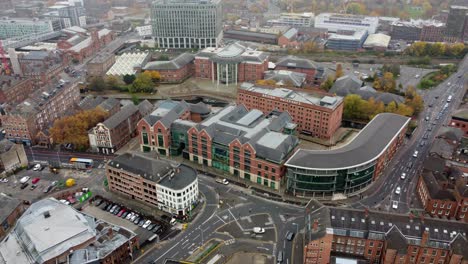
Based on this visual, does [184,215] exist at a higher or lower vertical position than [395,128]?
lower

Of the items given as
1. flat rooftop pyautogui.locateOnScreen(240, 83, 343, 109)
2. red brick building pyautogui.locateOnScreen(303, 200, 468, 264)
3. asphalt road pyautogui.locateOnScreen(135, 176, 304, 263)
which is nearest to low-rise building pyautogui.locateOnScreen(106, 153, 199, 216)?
asphalt road pyautogui.locateOnScreen(135, 176, 304, 263)

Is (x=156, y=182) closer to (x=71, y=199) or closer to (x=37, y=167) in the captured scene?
(x=71, y=199)

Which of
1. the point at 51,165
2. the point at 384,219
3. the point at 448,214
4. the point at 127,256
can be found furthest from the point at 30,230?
the point at 448,214

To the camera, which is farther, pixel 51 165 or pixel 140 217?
pixel 51 165

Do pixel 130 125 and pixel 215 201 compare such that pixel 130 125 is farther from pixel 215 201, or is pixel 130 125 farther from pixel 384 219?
pixel 384 219

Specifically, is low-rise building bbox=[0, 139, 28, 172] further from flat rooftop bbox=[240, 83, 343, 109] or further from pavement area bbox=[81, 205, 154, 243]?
flat rooftop bbox=[240, 83, 343, 109]

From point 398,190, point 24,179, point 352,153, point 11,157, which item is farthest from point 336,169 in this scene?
point 11,157
